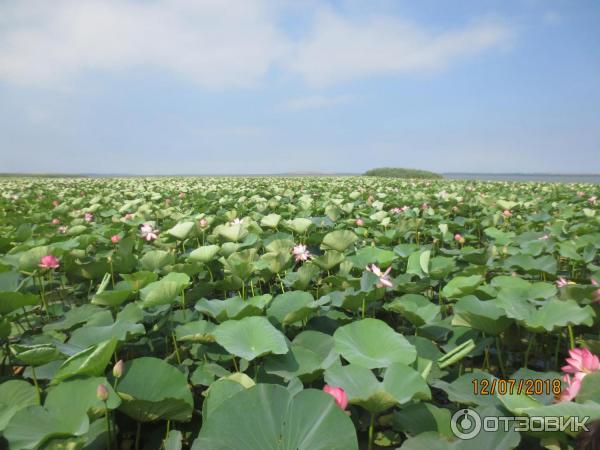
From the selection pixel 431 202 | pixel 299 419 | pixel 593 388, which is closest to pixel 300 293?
pixel 299 419

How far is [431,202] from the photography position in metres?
5.09

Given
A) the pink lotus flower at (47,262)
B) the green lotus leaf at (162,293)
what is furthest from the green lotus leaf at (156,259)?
the green lotus leaf at (162,293)

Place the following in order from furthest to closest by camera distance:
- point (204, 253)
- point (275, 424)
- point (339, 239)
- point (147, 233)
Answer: point (147, 233) < point (339, 239) < point (204, 253) < point (275, 424)

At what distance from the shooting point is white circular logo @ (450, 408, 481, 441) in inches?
29.9

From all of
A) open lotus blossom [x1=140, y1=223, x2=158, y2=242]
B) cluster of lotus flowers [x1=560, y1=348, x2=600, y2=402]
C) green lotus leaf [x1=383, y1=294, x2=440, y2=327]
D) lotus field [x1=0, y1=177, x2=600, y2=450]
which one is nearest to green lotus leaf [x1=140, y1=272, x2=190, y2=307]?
lotus field [x1=0, y1=177, x2=600, y2=450]

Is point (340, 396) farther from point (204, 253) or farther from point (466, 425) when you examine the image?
point (204, 253)

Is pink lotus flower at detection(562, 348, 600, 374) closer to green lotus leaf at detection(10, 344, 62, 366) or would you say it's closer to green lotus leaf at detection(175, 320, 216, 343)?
green lotus leaf at detection(175, 320, 216, 343)

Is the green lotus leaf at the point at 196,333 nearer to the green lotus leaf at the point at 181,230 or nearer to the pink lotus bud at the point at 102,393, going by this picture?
the pink lotus bud at the point at 102,393

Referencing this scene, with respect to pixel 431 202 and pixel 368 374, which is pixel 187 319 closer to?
pixel 368 374

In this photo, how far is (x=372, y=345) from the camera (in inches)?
44.6

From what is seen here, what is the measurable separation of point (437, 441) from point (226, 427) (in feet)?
1.36
